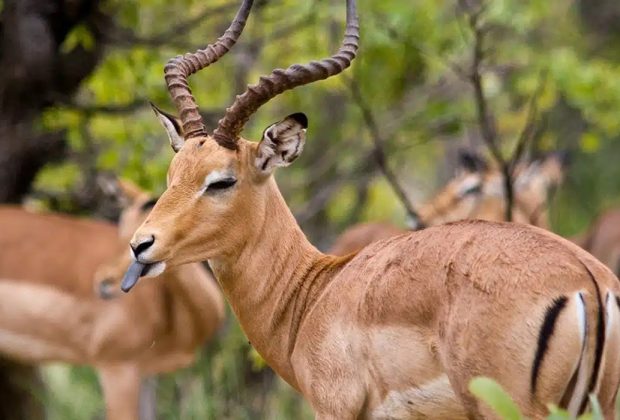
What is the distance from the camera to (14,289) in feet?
31.9

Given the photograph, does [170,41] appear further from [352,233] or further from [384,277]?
Result: [384,277]

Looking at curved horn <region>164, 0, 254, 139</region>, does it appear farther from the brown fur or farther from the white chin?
the white chin

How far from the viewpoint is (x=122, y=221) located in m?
9.48

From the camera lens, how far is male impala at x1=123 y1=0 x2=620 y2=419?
4266 mm

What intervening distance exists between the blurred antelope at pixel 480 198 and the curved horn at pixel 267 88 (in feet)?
15.9

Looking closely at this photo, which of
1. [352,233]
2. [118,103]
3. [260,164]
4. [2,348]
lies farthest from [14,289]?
[260,164]

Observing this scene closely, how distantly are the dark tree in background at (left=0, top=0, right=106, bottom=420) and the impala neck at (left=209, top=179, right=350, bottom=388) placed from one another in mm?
3875

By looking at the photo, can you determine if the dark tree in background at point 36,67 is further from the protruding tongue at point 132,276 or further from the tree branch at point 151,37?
the protruding tongue at point 132,276

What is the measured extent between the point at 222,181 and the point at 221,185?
19 millimetres

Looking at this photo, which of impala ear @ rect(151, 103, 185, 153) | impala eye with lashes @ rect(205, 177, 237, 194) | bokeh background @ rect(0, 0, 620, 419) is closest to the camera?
impala eye with lashes @ rect(205, 177, 237, 194)

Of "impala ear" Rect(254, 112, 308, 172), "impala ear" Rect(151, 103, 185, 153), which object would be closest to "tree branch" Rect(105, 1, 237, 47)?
"impala ear" Rect(151, 103, 185, 153)

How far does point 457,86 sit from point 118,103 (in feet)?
10.9

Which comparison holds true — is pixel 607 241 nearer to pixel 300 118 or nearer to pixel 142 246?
pixel 300 118

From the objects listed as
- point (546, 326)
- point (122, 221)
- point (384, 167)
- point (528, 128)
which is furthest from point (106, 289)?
point (546, 326)
